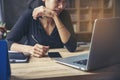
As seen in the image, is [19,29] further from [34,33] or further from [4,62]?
[4,62]

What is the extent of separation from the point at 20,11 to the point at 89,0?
62.6 inches

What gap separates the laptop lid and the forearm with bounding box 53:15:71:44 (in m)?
0.66

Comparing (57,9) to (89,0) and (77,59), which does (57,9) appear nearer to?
(77,59)

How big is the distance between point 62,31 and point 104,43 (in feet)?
2.43

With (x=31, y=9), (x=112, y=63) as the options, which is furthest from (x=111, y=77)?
(x=31, y=9)

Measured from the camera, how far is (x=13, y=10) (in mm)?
2414

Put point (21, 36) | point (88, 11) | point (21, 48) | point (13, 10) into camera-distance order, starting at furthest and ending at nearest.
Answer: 1. point (88, 11)
2. point (13, 10)
3. point (21, 36)
4. point (21, 48)

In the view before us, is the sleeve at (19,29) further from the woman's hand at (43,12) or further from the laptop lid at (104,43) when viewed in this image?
the laptop lid at (104,43)

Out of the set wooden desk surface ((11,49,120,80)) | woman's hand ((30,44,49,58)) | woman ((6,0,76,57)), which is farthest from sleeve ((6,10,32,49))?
wooden desk surface ((11,49,120,80))

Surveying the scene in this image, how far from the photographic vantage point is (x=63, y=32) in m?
1.85

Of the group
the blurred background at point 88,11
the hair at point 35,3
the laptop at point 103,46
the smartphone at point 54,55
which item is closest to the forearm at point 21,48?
the smartphone at point 54,55

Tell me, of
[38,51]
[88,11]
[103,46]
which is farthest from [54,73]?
[88,11]

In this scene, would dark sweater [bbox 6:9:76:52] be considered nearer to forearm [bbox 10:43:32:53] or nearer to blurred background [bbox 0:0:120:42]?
forearm [bbox 10:43:32:53]

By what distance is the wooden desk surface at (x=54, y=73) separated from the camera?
1107mm
